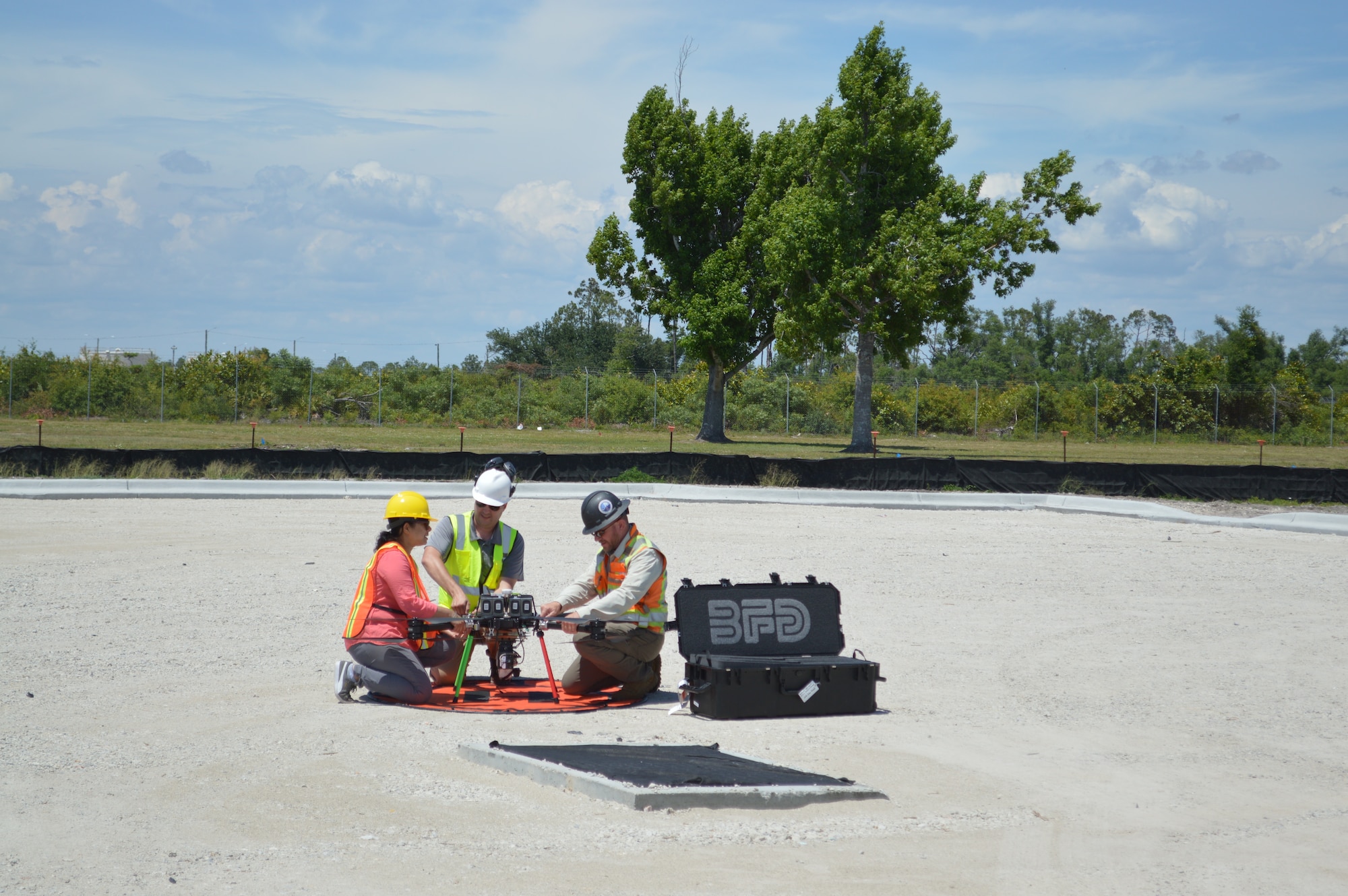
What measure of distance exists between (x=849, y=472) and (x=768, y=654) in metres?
18.5

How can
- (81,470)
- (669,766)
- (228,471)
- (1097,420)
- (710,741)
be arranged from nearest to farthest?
(669,766) < (710,741) < (81,470) < (228,471) < (1097,420)

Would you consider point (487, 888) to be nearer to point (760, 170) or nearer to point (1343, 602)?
point (1343, 602)

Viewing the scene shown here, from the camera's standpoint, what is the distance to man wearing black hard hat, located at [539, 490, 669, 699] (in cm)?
779

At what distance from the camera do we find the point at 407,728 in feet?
22.9

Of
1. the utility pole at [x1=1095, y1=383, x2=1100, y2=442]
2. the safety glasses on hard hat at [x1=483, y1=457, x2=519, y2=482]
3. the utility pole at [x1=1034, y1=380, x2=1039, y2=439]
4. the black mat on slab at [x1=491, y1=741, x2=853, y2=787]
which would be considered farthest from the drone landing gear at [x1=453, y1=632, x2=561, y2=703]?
the utility pole at [x1=1095, y1=383, x2=1100, y2=442]

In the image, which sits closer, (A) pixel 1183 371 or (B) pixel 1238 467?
(B) pixel 1238 467

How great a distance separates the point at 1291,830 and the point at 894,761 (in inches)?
78.3

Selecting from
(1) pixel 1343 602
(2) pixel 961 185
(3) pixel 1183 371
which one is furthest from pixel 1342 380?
(1) pixel 1343 602

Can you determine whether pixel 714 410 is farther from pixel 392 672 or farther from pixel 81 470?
pixel 392 672

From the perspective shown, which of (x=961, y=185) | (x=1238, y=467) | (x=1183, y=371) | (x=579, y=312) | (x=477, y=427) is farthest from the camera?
(x=579, y=312)

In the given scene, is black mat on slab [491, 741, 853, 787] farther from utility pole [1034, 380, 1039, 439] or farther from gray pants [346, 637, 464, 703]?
utility pole [1034, 380, 1039, 439]

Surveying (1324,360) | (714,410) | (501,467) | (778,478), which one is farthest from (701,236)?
(1324,360)

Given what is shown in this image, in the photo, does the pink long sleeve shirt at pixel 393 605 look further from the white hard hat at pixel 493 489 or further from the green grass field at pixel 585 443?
the green grass field at pixel 585 443

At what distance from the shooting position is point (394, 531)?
25.0 feet
